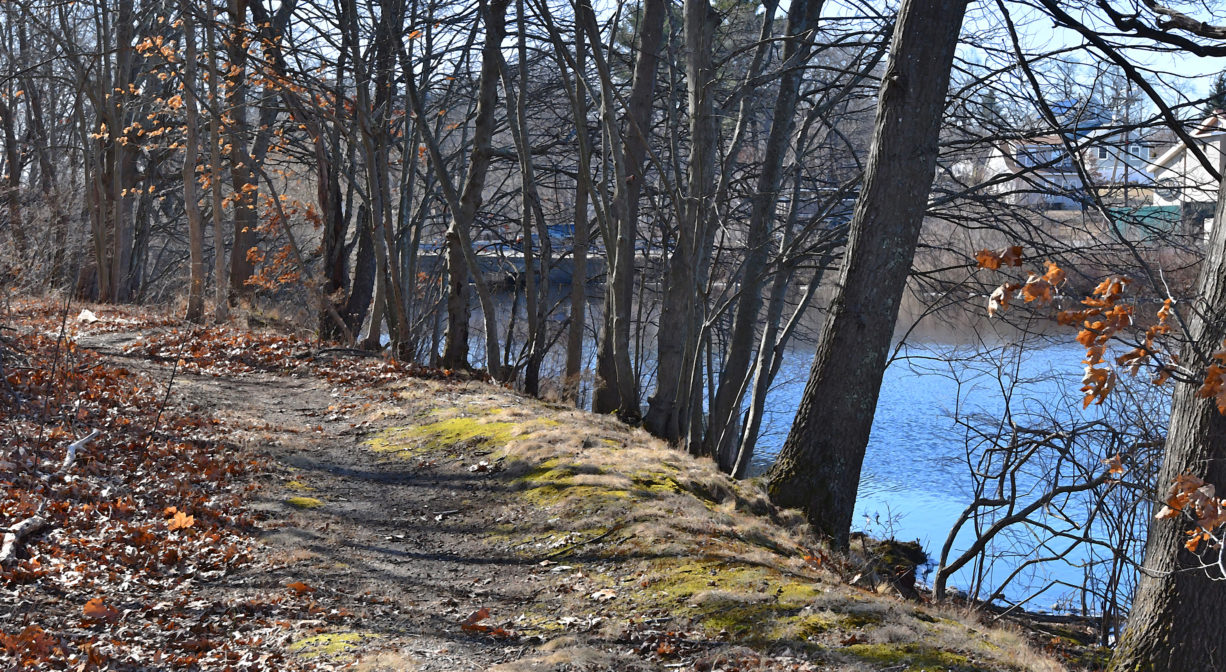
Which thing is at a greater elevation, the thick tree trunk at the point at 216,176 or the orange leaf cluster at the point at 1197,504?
the thick tree trunk at the point at 216,176

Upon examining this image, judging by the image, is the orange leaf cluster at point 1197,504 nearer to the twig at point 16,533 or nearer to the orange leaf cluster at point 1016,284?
the orange leaf cluster at point 1016,284

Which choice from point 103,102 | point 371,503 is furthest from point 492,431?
point 103,102

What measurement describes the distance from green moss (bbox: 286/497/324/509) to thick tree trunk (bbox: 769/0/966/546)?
11.5 ft

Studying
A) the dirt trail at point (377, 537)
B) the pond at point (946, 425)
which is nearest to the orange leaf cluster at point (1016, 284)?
the dirt trail at point (377, 537)

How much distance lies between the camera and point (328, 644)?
4.46 meters

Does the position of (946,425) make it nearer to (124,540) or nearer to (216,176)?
(216,176)

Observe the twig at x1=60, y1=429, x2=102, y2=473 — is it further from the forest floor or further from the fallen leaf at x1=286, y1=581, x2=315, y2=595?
the fallen leaf at x1=286, y1=581, x2=315, y2=595

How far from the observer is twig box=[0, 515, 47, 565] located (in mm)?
4926

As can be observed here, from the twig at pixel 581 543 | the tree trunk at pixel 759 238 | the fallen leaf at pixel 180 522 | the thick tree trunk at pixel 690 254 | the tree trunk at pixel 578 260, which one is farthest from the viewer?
the tree trunk at pixel 578 260

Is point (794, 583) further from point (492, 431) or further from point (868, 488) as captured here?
A: point (868, 488)

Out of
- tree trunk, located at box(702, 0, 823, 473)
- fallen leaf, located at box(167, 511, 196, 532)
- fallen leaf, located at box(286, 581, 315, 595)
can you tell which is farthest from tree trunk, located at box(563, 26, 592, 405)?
fallen leaf, located at box(286, 581, 315, 595)

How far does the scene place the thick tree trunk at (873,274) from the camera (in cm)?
639

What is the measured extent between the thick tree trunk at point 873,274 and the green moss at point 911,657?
2.34m

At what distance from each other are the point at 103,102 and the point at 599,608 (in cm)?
1798
